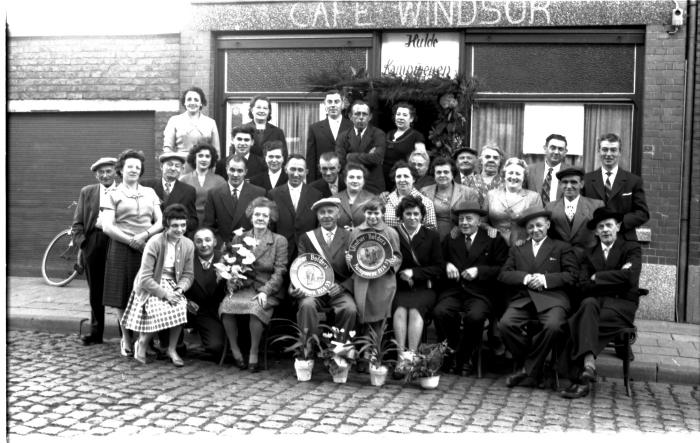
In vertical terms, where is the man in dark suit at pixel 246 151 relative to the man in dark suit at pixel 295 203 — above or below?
above

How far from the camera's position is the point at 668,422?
594cm

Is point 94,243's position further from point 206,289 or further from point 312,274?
point 312,274

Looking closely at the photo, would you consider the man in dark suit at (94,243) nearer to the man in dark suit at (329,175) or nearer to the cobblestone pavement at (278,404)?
the cobblestone pavement at (278,404)

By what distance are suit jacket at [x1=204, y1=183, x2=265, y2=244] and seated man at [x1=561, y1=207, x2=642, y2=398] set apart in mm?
3178

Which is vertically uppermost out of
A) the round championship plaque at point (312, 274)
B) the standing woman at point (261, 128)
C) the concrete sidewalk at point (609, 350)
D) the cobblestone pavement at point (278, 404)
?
the standing woman at point (261, 128)

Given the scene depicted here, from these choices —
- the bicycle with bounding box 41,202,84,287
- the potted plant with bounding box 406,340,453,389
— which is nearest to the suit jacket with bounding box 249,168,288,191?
the potted plant with bounding box 406,340,453,389

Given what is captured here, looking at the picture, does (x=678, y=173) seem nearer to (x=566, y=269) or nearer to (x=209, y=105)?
(x=566, y=269)

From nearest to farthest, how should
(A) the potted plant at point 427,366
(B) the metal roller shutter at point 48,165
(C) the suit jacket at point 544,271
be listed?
A: (A) the potted plant at point 427,366 < (C) the suit jacket at point 544,271 < (B) the metal roller shutter at point 48,165

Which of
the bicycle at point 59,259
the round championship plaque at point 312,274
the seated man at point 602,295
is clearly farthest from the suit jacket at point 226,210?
the bicycle at point 59,259

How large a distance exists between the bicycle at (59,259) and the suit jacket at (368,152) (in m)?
4.81

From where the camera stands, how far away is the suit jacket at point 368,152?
324 inches

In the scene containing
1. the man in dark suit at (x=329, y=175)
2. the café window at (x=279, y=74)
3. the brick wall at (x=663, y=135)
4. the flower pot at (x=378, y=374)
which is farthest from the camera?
the café window at (x=279, y=74)

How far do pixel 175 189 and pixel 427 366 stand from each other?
3114 mm

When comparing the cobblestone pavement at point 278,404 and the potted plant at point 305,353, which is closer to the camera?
the cobblestone pavement at point 278,404
